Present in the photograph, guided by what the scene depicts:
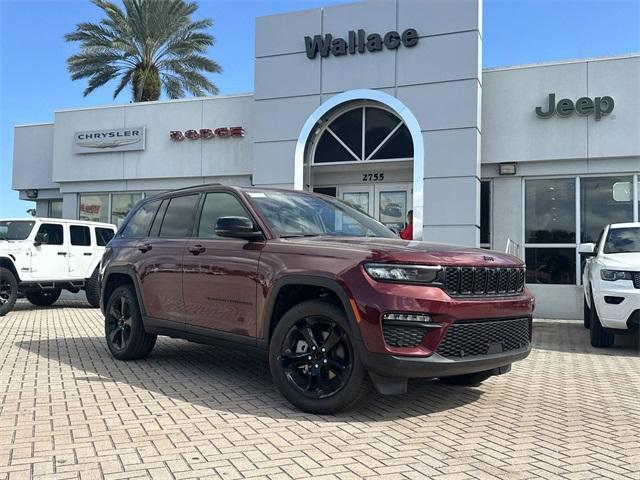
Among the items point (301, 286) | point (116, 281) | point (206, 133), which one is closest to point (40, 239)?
point (206, 133)

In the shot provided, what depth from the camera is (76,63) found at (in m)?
21.2

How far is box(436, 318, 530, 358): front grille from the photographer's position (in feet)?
14.1

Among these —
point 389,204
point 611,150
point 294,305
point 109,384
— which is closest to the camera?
point 294,305

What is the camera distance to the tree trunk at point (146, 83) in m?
22.3

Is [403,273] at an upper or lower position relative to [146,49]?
lower

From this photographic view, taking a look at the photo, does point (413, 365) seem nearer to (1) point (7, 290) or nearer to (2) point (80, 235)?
(1) point (7, 290)

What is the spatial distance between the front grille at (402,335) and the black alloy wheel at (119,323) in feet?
11.4

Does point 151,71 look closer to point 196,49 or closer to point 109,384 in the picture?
point 196,49

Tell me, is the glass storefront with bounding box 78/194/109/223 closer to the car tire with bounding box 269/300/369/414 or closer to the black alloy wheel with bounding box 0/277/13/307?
the black alloy wheel with bounding box 0/277/13/307

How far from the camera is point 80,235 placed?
1370 cm

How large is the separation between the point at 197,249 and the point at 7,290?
805 cm

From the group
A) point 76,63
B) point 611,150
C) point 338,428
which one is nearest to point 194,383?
point 338,428

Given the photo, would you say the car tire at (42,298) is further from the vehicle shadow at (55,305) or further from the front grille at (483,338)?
the front grille at (483,338)

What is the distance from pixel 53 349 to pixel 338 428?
4.89 metres
